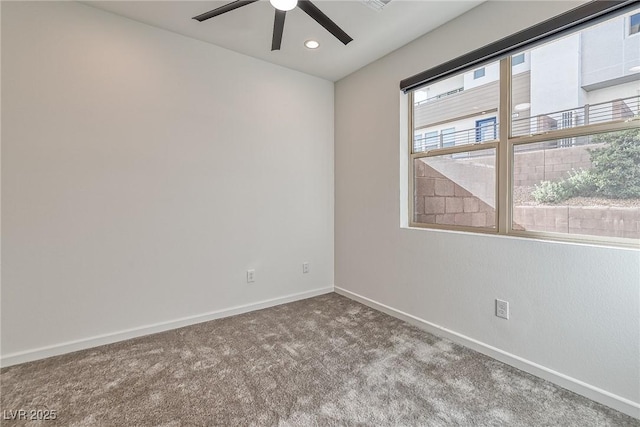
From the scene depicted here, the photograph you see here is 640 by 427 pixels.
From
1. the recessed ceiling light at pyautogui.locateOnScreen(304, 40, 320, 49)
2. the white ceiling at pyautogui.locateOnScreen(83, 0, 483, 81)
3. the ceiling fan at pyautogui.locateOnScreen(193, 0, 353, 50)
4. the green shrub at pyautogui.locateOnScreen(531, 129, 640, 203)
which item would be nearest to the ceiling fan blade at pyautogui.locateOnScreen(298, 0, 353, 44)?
the ceiling fan at pyautogui.locateOnScreen(193, 0, 353, 50)

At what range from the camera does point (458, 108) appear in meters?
2.53

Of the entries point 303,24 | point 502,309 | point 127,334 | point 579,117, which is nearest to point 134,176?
point 127,334

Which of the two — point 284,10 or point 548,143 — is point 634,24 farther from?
point 284,10

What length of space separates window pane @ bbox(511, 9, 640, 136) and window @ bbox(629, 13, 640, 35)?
34mm

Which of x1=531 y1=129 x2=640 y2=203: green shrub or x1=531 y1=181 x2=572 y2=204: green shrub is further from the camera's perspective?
x1=531 y1=181 x2=572 y2=204: green shrub

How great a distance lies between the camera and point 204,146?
277 cm

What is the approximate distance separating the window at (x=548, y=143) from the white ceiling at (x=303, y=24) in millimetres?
516

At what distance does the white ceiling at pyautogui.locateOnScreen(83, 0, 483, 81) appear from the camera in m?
2.22

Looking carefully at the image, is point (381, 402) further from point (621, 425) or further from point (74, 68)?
point (74, 68)

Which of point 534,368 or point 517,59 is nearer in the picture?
point 534,368

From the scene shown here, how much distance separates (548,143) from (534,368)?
151 cm

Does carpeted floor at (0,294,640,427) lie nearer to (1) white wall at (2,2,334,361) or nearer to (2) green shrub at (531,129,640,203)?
(1) white wall at (2,2,334,361)

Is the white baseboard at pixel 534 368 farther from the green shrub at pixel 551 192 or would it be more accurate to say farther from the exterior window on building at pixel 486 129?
the exterior window on building at pixel 486 129

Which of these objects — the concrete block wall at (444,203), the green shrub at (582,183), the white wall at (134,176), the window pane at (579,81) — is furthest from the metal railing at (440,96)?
the white wall at (134,176)
